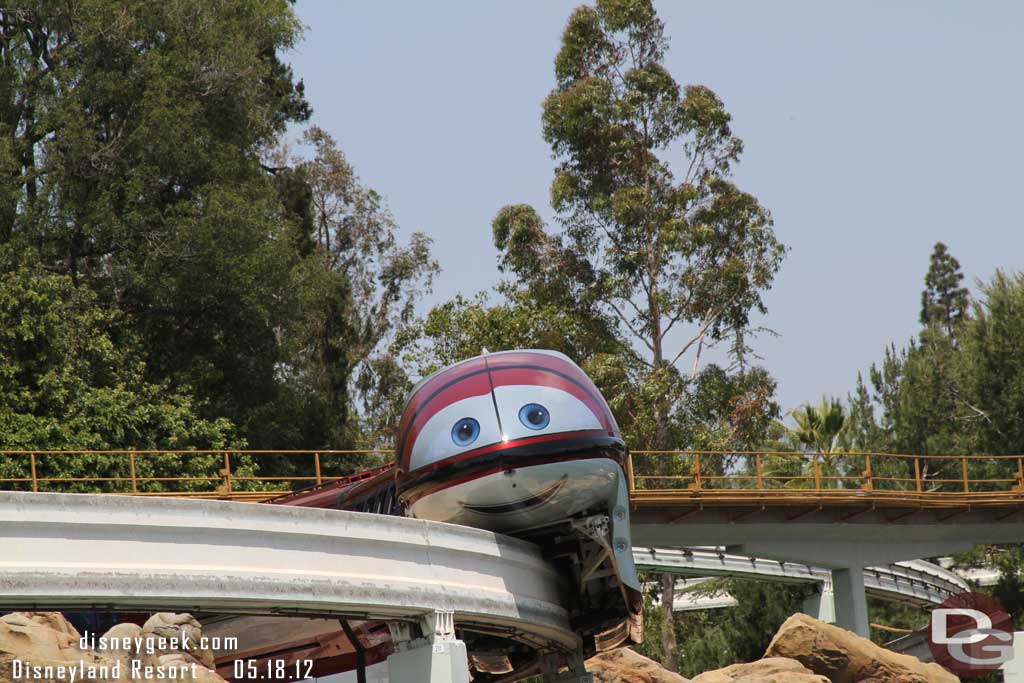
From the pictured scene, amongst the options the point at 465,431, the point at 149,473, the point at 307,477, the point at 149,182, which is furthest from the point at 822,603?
the point at 465,431

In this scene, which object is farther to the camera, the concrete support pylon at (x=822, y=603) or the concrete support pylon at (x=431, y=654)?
the concrete support pylon at (x=822, y=603)

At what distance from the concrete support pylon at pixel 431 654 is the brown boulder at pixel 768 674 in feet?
32.7

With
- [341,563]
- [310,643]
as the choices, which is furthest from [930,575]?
[341,563]

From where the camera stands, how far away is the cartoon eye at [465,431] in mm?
18891

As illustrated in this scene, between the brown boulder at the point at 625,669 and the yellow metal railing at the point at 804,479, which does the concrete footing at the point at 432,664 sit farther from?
the brown boulder at the point at 625,669

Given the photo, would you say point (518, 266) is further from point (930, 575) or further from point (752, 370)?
point (930, 575)

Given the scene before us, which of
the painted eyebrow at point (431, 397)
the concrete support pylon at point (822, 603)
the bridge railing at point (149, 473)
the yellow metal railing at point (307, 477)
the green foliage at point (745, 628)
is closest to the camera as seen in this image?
the painted eyebrow at point (431, 397)

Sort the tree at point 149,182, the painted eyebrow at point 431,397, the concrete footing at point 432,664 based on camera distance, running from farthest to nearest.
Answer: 1. the tree at point 149,182
2. the painted eyebrow at point 431,397
3. the concrete footing at point 432,664

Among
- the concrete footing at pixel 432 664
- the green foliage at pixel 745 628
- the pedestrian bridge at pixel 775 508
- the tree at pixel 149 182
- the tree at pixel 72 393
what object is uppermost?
the tree at pixel 149 182

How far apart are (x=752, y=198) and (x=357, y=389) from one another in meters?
16.9

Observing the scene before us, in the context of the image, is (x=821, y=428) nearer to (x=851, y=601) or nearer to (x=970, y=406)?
(x=970, y=406)

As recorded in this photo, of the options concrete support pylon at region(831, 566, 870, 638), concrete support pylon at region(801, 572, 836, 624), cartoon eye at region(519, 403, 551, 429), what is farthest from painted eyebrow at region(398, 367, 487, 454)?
concrete support pylon at region(801, 572, 836, 624)

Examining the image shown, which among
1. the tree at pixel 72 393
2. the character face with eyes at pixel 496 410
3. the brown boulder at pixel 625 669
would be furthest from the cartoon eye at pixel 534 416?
the tree at pixel 72 393

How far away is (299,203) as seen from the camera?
57031 millimetres
